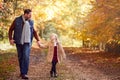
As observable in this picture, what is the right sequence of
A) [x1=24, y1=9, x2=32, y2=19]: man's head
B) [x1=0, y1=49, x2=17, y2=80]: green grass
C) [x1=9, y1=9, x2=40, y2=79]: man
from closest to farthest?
1. [x1=24, y1=9, x2=32, y2=19]: man's head
2. [x1=9, y1=9, x2=40, y2=79]: man
3. [x1=0, y1=49, x2=17, y2=80]: green grass

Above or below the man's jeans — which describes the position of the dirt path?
below

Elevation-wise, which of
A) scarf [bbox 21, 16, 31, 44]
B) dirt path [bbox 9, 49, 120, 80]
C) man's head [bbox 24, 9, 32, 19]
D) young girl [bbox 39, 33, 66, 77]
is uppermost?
man's head [bbox 24, 9, 32, 19]

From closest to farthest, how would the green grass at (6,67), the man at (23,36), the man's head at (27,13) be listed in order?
the man's head at (27,13) < the man at (23,36) < the green grass at (6,67)

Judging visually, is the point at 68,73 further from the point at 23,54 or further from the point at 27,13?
the point at 27,13

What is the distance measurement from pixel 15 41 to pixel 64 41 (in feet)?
145

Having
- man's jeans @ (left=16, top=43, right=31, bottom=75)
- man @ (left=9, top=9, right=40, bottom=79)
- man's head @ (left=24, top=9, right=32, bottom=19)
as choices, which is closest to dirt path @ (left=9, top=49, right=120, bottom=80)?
man's jeans @ (left=16, top=43, right=31, bottom=75)

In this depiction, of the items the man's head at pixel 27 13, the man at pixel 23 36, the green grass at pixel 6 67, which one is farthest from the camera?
the green grass at pixel 6 67

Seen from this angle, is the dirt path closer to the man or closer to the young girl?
the young girl

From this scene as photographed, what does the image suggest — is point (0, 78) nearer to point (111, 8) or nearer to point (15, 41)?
point (15, 41)

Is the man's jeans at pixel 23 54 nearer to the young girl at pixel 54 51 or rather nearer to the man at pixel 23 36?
the man at pixel 23 36

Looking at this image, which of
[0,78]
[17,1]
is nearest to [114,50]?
[17,1]

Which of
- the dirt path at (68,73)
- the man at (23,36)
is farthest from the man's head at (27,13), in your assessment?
the dirt path at (68,73)

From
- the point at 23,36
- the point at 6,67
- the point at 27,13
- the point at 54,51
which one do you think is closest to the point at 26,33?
the point at 23,36

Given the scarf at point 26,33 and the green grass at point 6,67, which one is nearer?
the scarf at point 26,33
